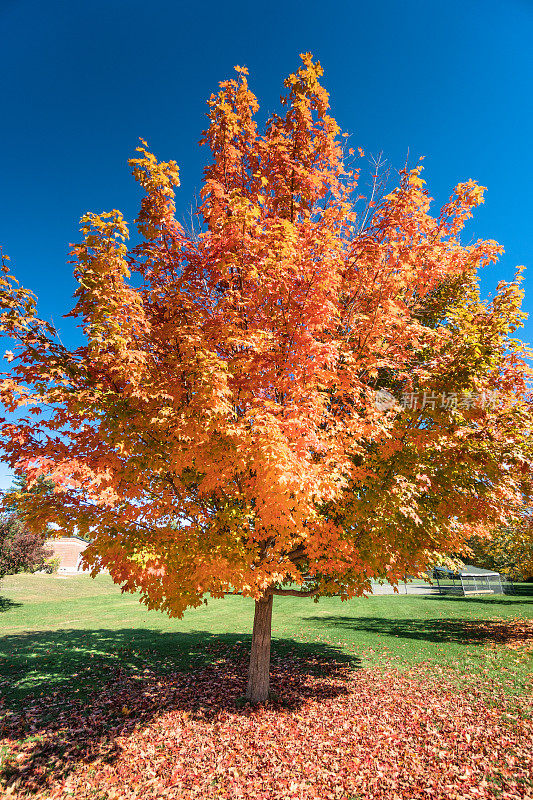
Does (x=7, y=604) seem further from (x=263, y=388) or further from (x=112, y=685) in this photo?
(x=263, y=388)

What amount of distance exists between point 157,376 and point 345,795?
21.0 ft

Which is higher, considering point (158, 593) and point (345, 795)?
point (158, 593)

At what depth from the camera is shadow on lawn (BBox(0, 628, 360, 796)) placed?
6.24 metres

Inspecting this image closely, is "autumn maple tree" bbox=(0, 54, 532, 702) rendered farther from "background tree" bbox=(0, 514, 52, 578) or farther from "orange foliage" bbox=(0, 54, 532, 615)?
"background tree" bbox=(0, 514, 52, 578)

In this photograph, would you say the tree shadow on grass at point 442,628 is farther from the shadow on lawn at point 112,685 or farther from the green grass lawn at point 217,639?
the shadow on lawn at point 112,685

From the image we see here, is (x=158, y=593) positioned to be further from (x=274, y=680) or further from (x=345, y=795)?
(x=274, y=680)

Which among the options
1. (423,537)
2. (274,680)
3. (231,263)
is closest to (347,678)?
(274,680)

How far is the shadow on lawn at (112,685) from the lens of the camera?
20.5 feet

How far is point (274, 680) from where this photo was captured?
991cm

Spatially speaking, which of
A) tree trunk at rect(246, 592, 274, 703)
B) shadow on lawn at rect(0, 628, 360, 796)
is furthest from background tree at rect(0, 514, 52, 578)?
tree trunk at rect(246, 592, 274, 703)

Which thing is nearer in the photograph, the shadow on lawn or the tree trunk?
the shadow on lawn

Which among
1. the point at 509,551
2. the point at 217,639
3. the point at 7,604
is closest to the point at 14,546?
the point at 7,604

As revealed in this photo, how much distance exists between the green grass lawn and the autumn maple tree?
627cm

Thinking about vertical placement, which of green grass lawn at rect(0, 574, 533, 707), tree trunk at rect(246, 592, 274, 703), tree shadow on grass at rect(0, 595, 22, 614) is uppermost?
tree trunk at rect(246, 592, 274, 703)
